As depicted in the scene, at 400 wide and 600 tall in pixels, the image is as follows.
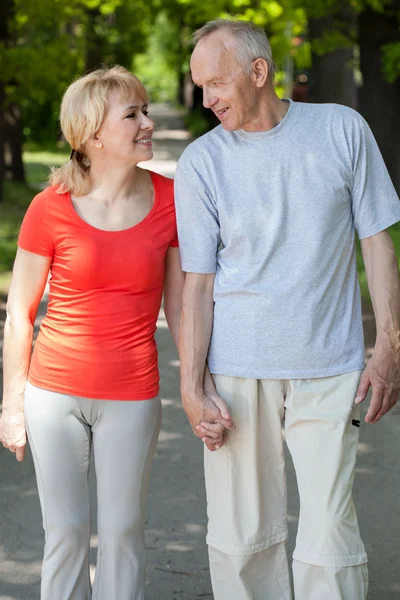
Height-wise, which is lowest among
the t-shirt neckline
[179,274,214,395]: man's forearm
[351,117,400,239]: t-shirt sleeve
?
[179,274,214,395]: man's forearm

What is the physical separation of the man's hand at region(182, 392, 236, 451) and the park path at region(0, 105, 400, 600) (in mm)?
1136

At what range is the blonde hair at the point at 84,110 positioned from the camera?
3.52 meters

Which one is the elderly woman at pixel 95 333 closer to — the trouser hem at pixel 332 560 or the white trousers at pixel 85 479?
the white trousers at pixel 85 479

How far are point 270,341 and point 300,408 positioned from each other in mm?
230

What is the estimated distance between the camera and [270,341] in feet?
11.5

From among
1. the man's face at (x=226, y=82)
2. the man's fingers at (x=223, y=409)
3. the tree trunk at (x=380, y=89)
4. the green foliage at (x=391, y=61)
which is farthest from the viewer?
the tree trunk at (x=380, y=89)

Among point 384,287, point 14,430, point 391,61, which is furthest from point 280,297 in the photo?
point 391,61

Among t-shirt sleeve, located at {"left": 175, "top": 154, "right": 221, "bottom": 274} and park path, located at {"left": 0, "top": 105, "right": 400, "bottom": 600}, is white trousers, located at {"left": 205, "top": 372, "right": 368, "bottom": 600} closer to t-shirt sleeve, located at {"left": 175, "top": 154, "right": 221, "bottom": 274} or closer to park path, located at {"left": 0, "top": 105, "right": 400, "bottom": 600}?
t-shirt sleeve, located at {"left": 175, "top": 154, "right": 221, "bottom": 274}

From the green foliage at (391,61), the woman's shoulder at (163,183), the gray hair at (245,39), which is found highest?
the gray hair at (245,39)

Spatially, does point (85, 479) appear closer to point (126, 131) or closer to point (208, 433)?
point (208, 433)

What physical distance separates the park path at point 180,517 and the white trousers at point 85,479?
899 mm

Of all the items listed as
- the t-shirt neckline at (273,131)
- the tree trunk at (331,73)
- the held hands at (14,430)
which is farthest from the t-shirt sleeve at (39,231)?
the tree trunk at (331,73)

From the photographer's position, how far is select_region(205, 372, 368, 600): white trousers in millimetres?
3521

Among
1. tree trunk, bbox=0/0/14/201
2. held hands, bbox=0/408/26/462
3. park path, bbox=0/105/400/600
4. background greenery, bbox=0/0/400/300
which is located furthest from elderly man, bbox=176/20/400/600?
tree trunk, bbox=0/0/14/201
